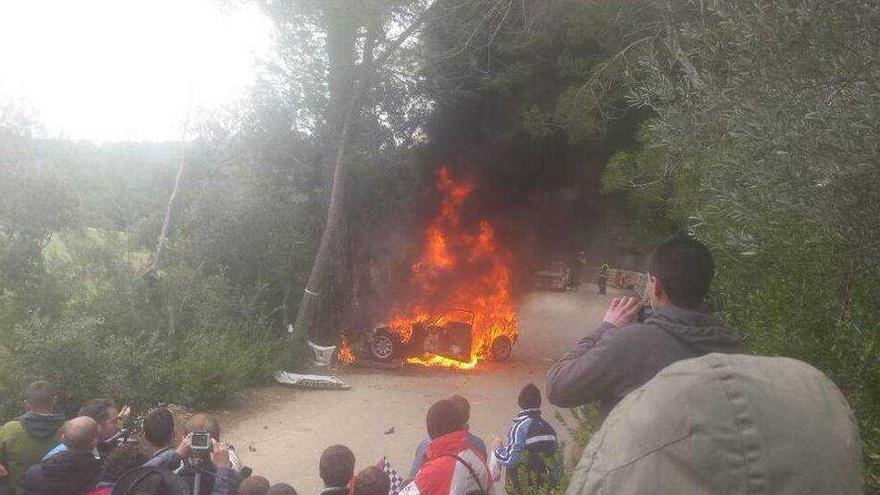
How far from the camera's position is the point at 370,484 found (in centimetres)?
407

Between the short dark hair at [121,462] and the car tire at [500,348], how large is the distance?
45.7 ft

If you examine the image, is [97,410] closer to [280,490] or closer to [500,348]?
[280,490]

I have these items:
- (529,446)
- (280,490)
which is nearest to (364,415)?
(529,446)

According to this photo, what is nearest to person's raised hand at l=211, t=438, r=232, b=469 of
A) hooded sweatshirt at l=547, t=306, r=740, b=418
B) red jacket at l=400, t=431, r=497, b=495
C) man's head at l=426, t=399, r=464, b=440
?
red jacket at l=400, t=431, r=497, b=495

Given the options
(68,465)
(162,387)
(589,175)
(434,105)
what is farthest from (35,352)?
(589,175)

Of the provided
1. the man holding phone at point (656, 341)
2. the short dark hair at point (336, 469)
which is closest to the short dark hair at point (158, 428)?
the short dark hair at point (336, 469)

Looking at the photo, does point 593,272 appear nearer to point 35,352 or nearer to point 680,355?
point 35,352

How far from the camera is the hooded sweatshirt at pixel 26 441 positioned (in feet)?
17.4

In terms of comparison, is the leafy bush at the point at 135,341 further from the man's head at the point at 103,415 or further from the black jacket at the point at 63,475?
the black jacket at the point at 63,475

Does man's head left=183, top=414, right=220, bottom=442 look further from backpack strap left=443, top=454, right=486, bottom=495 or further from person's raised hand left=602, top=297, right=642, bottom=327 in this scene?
person's raised hand left=602, top=297, right=642, bottom=327

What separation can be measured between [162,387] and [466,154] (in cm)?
1385

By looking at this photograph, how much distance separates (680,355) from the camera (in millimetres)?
2486

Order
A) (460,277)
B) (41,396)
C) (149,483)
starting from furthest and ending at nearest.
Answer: (460,277), (41,396), (149,483)

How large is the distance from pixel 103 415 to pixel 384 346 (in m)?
11.9
